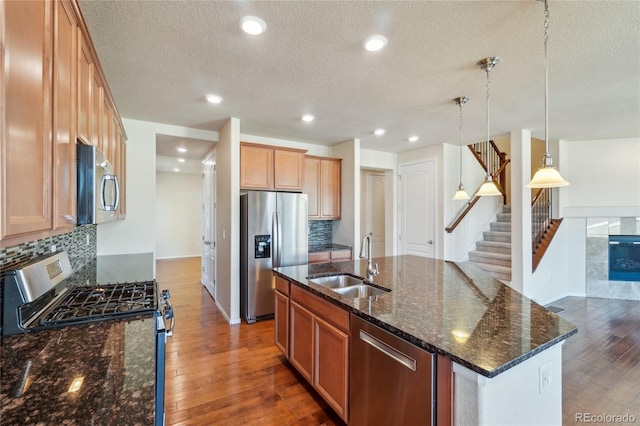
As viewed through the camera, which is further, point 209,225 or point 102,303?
point 209,225

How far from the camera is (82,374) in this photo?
0.93m

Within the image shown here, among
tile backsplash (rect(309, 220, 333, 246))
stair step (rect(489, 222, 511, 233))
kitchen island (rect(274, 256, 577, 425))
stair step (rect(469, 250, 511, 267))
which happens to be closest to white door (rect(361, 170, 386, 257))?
tile backsplash (rect(309, 220, 333, 246))

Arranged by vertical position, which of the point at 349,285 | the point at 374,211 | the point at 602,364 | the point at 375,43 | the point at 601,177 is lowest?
the point at 602,364

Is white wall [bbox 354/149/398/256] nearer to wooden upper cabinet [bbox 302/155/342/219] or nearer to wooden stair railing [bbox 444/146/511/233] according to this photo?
wooden upper cabinet [bbox 302/155/342/219]

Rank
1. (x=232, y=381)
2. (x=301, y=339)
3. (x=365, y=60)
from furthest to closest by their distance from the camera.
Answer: (x=232, y=381) < (x=301, y=339) < (x=365, y=60)

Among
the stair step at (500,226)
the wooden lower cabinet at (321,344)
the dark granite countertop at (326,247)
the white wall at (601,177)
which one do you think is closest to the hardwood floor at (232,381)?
the wooden lower cabinet at (321,344)

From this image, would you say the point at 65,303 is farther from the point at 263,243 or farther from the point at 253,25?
the point at 263,243

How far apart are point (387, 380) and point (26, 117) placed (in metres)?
1.73

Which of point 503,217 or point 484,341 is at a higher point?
point 503,217

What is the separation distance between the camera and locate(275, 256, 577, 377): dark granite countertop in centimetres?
114

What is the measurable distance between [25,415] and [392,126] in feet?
13.1

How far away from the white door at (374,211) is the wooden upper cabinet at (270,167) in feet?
7.16

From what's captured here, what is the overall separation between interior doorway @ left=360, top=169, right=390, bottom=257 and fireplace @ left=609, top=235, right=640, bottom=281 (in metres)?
3.76

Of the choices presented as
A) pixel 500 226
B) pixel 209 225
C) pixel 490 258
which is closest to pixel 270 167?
pixel 209 225
